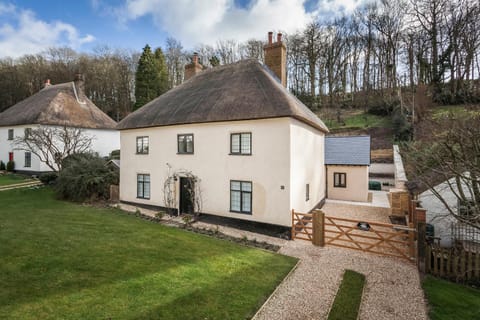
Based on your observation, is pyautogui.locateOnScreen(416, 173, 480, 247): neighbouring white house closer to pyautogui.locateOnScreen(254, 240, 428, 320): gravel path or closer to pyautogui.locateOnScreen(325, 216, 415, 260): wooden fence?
pyautogui.locateOnScreen(325, 216, 415, 260): wooden fence

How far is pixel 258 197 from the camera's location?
10703mm

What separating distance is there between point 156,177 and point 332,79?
116ft

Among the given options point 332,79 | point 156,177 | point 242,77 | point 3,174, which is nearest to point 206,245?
point 156,177

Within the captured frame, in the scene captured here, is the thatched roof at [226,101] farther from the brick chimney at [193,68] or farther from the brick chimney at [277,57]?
the brick chimney at [193,68]

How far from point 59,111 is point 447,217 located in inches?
1324

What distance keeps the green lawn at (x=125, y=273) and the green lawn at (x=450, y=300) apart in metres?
3.69

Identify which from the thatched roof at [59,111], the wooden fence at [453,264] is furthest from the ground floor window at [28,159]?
the wooden fence at [453,264]

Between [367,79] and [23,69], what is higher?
[23,69]

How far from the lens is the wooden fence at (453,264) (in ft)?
23.2

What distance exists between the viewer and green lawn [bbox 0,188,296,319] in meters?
4.70

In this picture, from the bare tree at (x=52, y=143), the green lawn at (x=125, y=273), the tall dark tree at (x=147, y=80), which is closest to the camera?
the green lawn at (x=125, y=273)

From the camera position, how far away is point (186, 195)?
1293cm

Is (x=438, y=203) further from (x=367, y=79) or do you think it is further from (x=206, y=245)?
(x=367, y=79)

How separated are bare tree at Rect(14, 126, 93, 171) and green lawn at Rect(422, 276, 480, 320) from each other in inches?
941
